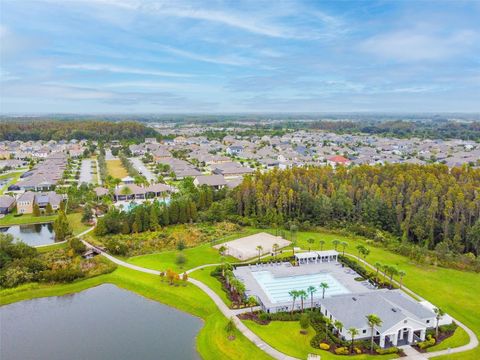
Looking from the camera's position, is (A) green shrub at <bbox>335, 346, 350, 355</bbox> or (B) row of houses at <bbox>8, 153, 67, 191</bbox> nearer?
(A) green shrub at <bbox>335, 346, 350, 355</bbox>

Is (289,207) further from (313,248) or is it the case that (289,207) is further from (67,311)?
(67,311)

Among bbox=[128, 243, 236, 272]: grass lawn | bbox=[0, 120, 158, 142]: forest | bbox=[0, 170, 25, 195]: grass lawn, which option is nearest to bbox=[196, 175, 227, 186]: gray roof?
bbox=[128, 243, 236, 272]: grass lawn

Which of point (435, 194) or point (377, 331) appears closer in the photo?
point (377, 331)

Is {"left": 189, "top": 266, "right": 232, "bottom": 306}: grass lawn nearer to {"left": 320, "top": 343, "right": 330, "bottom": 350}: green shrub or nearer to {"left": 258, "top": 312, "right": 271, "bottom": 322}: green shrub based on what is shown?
{"left": 258, "top": 312, "right": 271, "bottom": 322}: green shrub

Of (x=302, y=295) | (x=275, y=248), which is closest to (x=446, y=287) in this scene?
(x=302, y=295)

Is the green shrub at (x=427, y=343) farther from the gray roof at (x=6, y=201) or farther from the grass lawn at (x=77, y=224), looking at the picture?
the gray roof at (x=6, y=201)

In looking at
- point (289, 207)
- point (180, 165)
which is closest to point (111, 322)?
point (289, 207)
